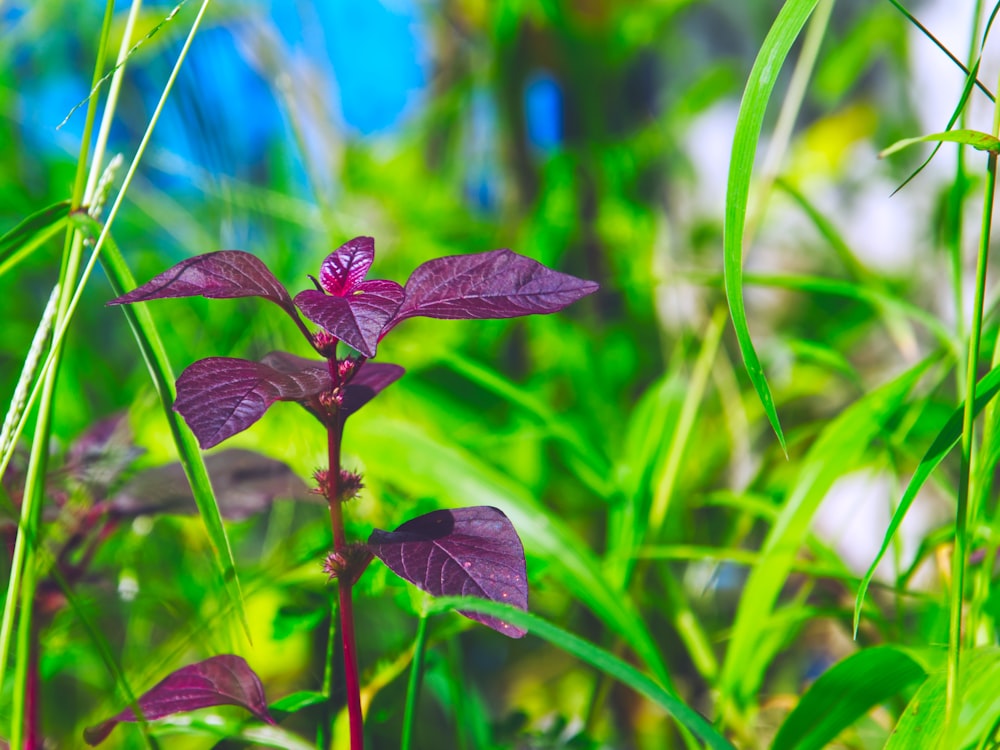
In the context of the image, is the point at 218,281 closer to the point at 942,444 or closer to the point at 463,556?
the point at 463,556

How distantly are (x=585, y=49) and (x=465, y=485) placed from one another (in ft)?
2.57

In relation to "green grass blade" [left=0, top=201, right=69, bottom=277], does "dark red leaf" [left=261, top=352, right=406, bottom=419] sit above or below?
below

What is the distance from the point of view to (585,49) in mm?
1015

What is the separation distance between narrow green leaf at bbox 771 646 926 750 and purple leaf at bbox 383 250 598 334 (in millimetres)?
203

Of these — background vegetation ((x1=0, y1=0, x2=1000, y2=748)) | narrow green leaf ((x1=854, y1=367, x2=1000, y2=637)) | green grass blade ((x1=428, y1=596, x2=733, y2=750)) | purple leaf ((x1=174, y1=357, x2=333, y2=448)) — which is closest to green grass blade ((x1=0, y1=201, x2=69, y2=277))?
background vegetation ((x1=0, y1=0, x2=1000, y2=748))

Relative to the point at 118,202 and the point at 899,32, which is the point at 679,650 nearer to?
the point at 118,202

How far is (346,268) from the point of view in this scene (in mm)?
289

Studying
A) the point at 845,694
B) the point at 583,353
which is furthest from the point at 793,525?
the point at 583,353

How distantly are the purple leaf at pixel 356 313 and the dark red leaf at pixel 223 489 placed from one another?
0.54ft

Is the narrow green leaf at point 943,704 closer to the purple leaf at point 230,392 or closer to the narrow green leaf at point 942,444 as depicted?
the narrow green leaf at point 942,444

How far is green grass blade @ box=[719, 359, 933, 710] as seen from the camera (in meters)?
0.40

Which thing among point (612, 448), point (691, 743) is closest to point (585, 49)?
point (612, 448)

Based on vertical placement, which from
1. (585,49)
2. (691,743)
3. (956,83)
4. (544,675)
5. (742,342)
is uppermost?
(585,49)

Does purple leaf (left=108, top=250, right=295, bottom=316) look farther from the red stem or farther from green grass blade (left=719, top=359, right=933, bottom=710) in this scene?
green grass blade (left=719, top=359, right=933, bottom=710)
